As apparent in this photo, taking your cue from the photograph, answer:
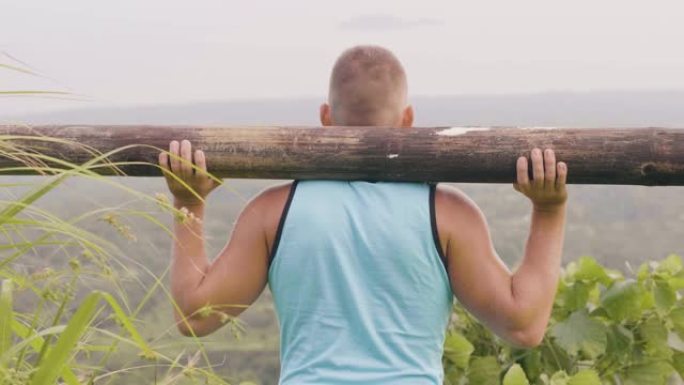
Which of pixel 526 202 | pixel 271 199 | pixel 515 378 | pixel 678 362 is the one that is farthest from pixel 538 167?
pixel 526 202

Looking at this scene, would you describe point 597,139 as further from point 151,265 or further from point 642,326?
point 642,326

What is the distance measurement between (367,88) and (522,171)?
390 millimetres

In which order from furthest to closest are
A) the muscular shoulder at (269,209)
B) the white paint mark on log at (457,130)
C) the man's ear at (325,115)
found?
the man's ear at (325,115)
the white paint mark on log at (457,130)
the muscular shoulder at (269,209)

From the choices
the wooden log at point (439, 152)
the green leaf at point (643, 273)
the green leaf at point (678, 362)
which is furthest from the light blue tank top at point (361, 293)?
the green leaf at point (678, 362)

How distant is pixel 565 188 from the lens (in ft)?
9.21

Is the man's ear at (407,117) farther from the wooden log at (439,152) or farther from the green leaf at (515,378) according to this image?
the green leaf at (515,378)

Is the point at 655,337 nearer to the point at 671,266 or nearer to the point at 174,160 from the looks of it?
the point at 671,266

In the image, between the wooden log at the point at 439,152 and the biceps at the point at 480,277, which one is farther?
the wooden log at the point at 439,152

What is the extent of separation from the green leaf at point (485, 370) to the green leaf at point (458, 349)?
7cm

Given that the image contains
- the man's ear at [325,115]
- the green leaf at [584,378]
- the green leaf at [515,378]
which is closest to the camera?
the man's ear at [325,115]

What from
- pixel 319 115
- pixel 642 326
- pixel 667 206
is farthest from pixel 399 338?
pixel 667 206

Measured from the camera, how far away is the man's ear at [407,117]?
9.57 feet

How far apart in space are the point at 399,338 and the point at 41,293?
0.83 m

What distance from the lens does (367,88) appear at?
9.18ft
